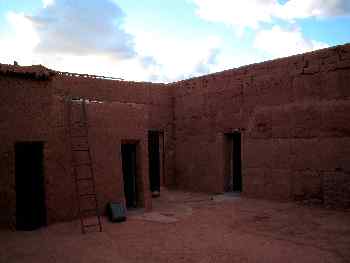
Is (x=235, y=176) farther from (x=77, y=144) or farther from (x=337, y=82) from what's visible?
(x=77, y=144)

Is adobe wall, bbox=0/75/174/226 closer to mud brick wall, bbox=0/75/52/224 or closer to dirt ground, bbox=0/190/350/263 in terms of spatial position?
mud brick wall, bbox=0/75/52/224

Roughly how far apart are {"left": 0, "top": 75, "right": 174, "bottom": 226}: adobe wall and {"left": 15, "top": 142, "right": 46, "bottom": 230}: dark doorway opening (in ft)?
1.02

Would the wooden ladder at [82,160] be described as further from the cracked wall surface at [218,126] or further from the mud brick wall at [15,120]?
the mud brick wall at [15,120]

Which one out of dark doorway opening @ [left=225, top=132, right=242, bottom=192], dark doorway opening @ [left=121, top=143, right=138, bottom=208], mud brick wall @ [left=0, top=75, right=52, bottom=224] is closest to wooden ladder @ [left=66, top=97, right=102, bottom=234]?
mud brick wall @ [left=0, top=75, right=52, bottom=224]

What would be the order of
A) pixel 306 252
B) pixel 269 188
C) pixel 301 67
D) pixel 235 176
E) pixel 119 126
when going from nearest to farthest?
pixel 306 252
pixel 119 126
pixel 301 67
pixel 269 188
pixel 235 176

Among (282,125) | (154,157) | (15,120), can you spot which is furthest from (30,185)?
(282,125)

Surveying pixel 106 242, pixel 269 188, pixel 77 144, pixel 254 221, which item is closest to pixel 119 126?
pixel 77 144

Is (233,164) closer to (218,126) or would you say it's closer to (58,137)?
(218,126)

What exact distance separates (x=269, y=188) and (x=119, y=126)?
545 centimetres

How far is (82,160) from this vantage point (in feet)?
31.9

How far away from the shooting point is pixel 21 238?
7.85 metres

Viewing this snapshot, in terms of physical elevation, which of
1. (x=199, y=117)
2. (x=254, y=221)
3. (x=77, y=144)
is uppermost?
(x=199, y=117)

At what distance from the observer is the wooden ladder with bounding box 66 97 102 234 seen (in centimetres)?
957

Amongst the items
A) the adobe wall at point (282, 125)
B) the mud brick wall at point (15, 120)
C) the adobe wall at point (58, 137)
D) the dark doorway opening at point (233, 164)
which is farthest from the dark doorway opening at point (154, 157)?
the mud brick wall at point (15, 120)
